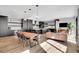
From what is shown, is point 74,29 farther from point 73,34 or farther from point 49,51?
point 49,51

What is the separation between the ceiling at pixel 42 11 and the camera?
2318 mm

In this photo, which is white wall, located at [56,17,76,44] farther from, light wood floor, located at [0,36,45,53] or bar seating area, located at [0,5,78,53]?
light wood floor, located at [0,36,45,53]

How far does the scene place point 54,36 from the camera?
2520mm

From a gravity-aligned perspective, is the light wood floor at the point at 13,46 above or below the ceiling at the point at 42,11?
below

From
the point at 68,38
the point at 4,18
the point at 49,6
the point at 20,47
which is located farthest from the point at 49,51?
the point at 4,18

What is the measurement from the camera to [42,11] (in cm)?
243

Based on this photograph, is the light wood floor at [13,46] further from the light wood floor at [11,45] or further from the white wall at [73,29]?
the white wall at [73,29]

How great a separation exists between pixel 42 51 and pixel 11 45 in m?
0.76

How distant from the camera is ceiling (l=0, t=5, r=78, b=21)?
7.61 feet

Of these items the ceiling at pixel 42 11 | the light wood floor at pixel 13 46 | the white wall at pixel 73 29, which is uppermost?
the ceiling at pixel 42 11

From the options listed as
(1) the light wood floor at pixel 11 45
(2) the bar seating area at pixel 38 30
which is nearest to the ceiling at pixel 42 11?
(2) the bar seating area at pixel 38 30

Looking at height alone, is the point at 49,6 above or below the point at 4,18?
above

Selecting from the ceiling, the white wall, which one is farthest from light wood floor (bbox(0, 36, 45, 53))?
the white wall
